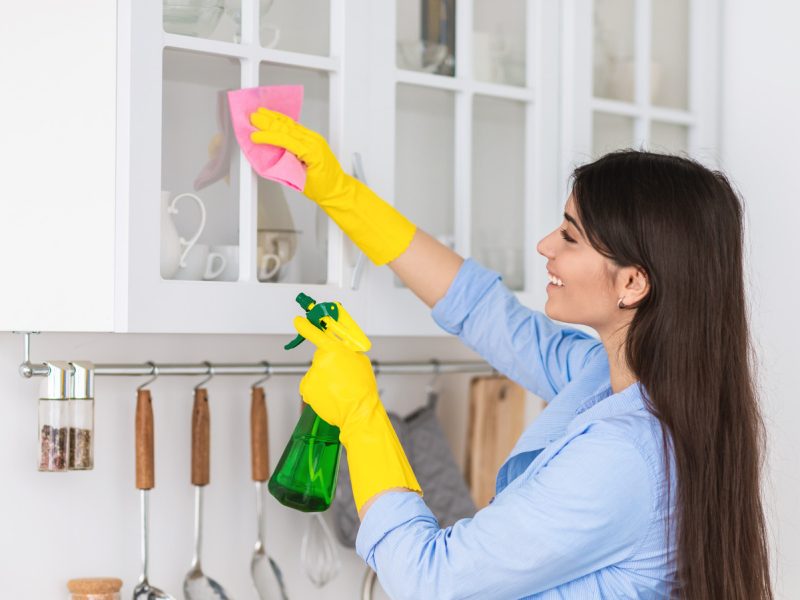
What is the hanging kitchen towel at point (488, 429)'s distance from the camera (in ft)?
6.14

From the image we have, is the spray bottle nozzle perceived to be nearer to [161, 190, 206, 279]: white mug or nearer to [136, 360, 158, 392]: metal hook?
[161, 190, 206, 279]: white mug

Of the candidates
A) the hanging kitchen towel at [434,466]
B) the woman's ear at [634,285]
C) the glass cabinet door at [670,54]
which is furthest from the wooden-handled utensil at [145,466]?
the glass cabinet door at [670,54]

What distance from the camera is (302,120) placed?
1468mm

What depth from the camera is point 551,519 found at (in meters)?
1.13

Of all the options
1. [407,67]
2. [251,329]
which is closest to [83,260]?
[251,329]

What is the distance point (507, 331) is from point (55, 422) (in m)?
0.65

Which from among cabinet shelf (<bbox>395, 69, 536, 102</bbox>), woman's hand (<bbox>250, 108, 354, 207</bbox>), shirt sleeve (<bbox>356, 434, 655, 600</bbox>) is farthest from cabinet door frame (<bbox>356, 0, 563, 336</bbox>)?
shirt sleeve (<bbox>356, 434, 655, 600</bbox>)

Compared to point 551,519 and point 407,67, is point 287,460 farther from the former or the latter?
point 407,67

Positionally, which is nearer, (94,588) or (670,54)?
(94,588)

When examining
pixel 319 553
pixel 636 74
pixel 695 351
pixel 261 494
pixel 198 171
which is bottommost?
pixel 319 553

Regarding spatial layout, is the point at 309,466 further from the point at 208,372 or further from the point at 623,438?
the point at 623,438

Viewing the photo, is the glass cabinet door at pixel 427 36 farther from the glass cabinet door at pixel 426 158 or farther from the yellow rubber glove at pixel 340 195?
the yellow rubber glove at pixel 340 195

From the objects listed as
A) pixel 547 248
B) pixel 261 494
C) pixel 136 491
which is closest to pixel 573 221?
pixel 547 248

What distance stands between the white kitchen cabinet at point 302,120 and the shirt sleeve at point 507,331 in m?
0.07
